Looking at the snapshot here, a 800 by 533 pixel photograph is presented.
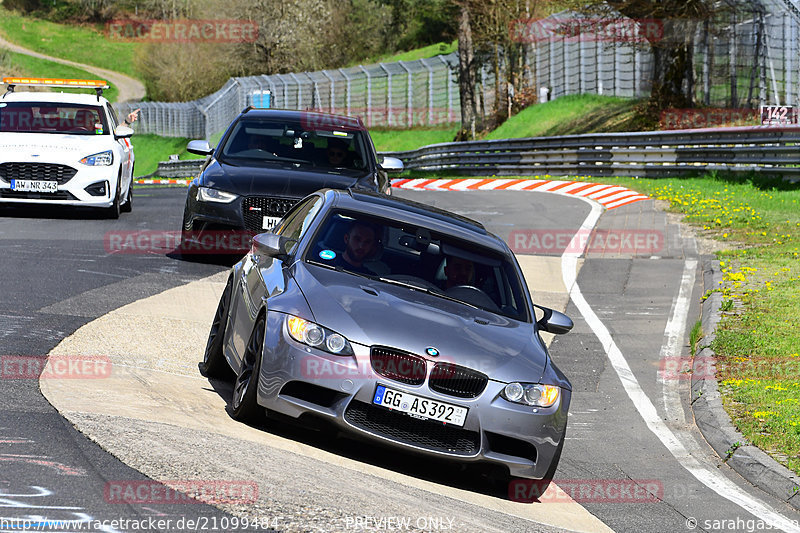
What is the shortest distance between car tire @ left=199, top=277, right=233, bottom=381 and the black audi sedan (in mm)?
4540

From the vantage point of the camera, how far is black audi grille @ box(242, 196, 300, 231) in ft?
43.3

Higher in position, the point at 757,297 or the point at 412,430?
the point at 412,430

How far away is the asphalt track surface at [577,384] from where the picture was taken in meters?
5.56

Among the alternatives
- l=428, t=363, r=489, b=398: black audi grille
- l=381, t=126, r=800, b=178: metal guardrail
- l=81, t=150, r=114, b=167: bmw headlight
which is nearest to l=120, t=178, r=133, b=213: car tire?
l=81, t=150, r=114, b=167: bmw headlight

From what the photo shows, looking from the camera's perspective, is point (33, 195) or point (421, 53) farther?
point (421, 53)

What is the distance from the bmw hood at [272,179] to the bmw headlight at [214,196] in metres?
0.05

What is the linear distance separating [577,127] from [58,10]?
384 feet

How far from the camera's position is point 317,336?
660 cm

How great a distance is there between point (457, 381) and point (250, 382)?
1.23 metres

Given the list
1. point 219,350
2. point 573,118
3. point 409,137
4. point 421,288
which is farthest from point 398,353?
point 409,137

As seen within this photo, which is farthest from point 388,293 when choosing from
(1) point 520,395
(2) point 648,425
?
(2) point 648,425

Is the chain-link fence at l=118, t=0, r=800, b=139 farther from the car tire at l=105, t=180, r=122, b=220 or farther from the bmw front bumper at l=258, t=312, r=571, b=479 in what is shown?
the bmw front bumper at l=258, t=312, r=571, b=479

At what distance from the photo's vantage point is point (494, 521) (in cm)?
599

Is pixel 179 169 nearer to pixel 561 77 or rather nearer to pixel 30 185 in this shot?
pixel 561 77
